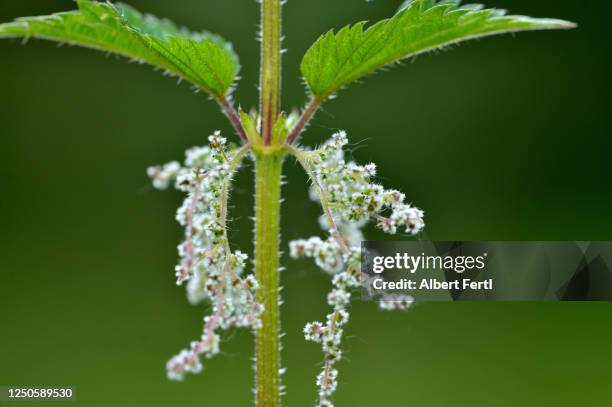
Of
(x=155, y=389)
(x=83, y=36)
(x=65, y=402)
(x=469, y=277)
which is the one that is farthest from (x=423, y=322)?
(x=83, y=36)

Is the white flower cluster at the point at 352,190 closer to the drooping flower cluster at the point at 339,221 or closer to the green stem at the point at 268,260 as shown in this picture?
the drooping flower cluster at the point at 339,221

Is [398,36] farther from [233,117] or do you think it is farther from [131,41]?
[131,41]

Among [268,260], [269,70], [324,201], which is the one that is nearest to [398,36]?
[269,70]

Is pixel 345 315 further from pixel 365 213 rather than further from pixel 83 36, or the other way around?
pixel 83 36

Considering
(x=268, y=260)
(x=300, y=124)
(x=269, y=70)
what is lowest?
(x=268, y=260)

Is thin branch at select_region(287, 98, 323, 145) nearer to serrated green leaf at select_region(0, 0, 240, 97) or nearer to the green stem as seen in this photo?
the green stem

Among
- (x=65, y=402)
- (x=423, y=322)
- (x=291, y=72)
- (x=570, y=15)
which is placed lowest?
(x=65, y=402)
